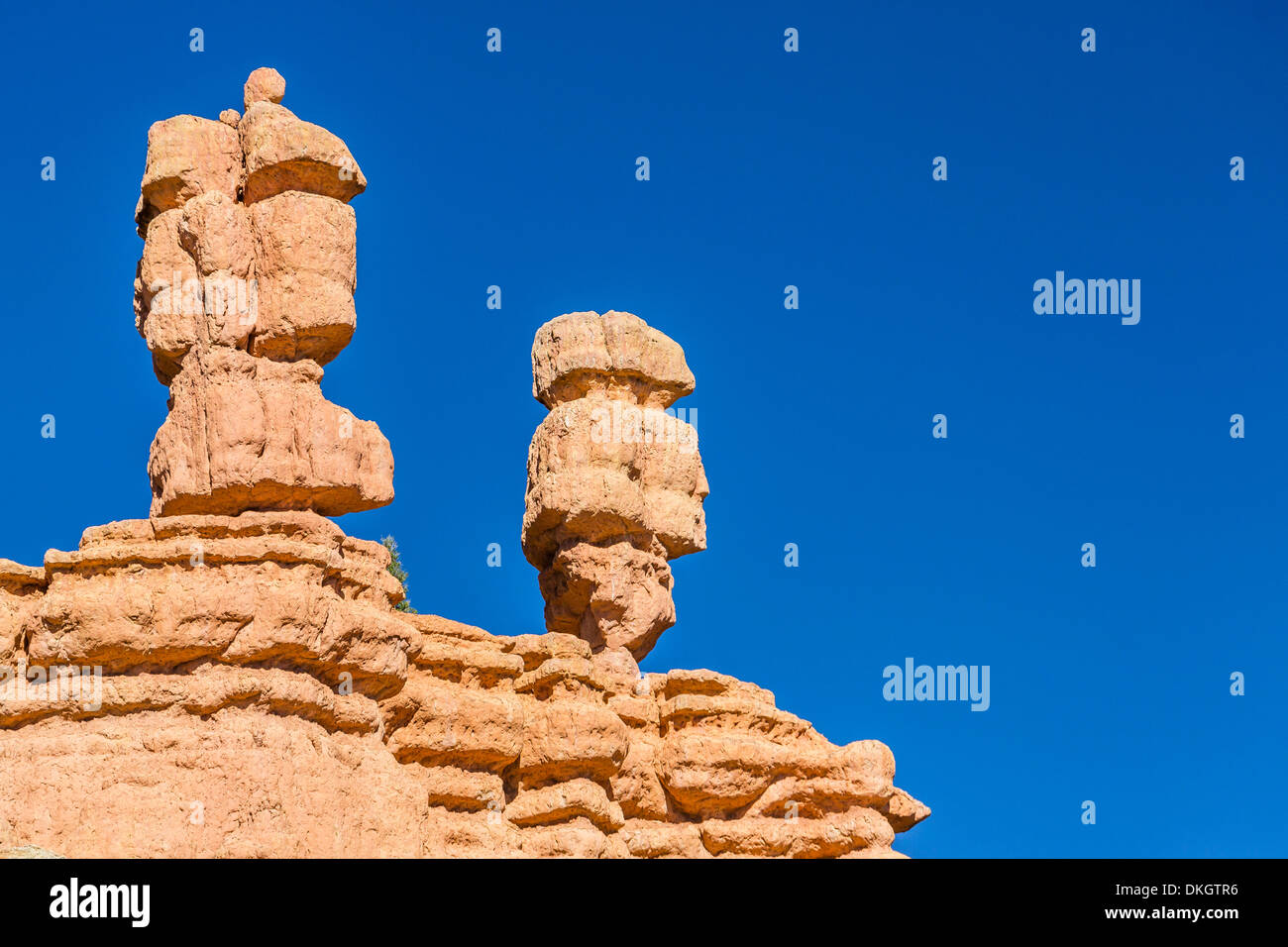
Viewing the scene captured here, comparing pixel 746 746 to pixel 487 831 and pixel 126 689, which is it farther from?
pixel 126 689

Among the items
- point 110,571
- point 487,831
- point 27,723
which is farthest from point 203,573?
point 487,831

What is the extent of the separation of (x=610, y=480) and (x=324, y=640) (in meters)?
5.94

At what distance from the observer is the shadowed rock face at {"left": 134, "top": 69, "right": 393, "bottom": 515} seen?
1712 cm

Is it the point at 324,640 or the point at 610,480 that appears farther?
the point at 610,480

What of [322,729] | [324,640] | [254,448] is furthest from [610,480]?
[322,729]

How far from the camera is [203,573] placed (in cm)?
1571

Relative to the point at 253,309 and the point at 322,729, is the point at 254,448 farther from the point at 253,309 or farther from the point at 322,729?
the point at 322,729

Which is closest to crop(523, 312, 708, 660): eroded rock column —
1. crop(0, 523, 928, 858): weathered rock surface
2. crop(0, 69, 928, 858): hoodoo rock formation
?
crop(0, 69, 928, 858): hoodoo rock formation

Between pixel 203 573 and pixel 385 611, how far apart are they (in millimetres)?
1926

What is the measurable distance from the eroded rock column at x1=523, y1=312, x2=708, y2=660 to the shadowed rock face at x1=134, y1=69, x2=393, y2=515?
3.79 meters

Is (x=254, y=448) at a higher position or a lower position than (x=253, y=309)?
lower

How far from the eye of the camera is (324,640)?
15.8 m

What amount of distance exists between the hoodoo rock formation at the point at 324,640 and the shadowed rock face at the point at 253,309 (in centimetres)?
3

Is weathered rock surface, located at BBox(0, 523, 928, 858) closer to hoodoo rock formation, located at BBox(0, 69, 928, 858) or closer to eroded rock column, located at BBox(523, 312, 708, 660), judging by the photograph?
hoodoo rock formation, located at BBox(0, 69, 928, 858)
